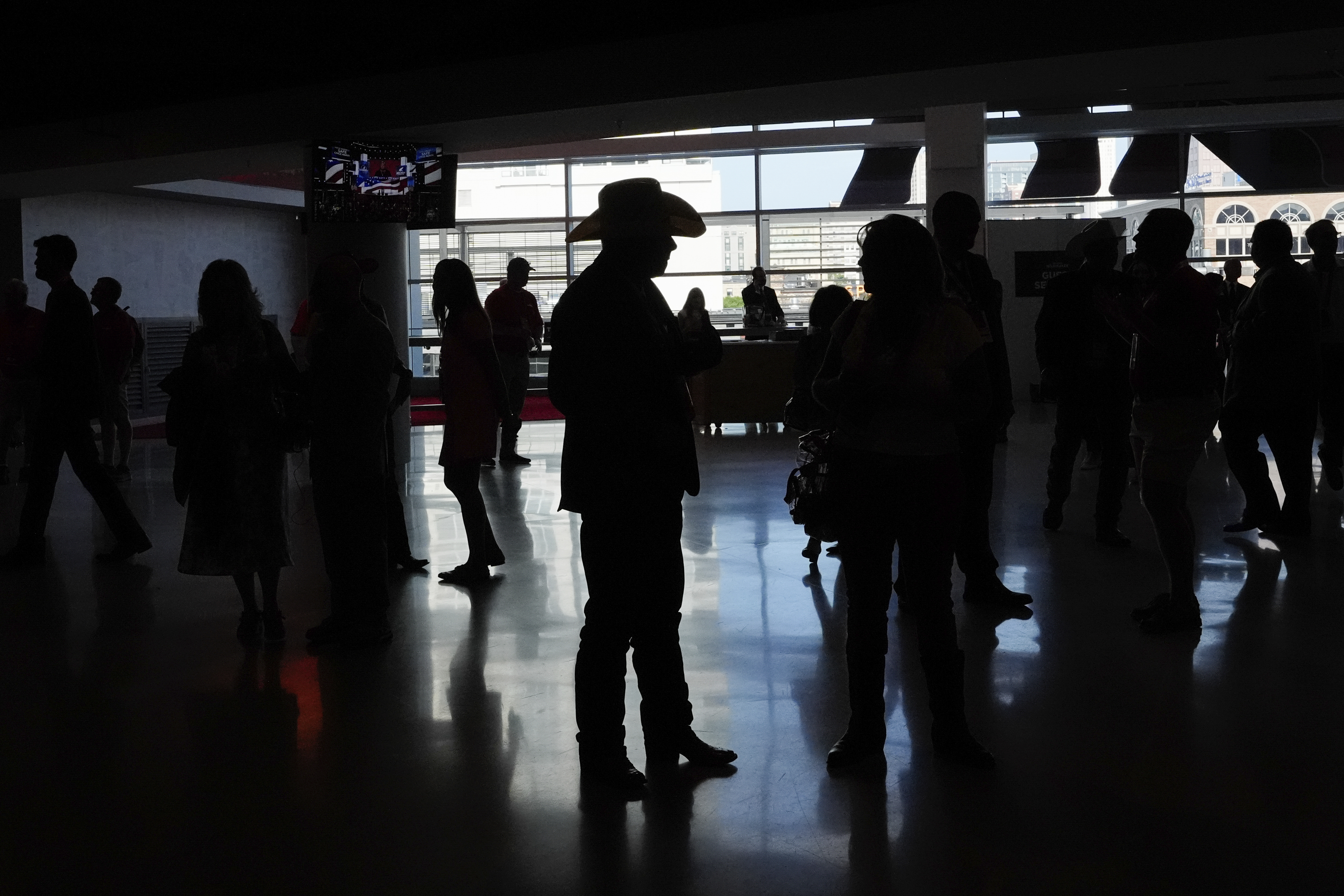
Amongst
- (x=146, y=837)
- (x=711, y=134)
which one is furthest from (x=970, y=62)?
(x=711, y=134)

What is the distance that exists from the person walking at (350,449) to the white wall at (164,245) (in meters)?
9.69

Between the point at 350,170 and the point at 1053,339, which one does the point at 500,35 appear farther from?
the point at 1053,339

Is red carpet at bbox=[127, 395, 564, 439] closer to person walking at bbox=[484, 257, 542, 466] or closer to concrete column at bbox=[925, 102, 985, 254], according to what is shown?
person walking at bbox=[484, 257, 542, 466]

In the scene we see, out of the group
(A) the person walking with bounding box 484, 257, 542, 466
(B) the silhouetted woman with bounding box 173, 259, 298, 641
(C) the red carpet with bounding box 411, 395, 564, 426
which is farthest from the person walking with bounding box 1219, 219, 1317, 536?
(C) the red carpet with bounding box 411, 395, 564, 426

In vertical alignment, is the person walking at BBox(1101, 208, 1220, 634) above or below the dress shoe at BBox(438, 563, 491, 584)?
above

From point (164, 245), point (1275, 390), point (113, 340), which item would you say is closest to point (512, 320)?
point (113, 340)

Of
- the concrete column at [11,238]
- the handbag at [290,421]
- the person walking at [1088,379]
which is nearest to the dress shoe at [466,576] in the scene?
the handbag at [290,421]

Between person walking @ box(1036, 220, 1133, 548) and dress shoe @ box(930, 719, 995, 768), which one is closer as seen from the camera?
dress shoe @ box(930, 719, 995, 768)

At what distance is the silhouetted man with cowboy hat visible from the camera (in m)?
2.78

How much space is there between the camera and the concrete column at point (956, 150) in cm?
1115

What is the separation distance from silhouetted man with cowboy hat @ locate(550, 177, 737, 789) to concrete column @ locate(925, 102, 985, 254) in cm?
879

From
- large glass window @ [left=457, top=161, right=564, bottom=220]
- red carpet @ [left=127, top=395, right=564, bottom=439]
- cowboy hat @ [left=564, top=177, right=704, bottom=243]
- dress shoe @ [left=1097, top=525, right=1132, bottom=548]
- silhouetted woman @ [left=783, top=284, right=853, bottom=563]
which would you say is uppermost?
large glass window @ [left=457, top=161, right=564, bottom=220]

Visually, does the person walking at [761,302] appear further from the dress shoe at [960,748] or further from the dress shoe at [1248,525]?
the dress shoe at [960,748]

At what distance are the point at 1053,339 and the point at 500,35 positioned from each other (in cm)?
413
